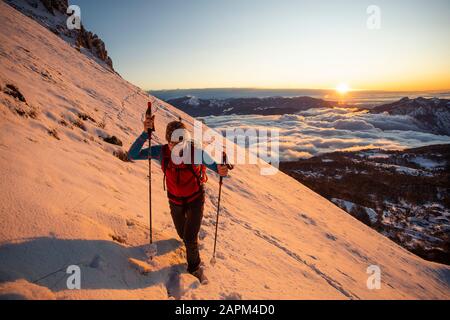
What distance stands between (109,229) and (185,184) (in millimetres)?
1691

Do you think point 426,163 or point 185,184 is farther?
point 426,163

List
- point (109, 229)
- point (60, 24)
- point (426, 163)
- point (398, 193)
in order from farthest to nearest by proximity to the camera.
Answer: point (426, 163), point (398, 193), point (60, 24), point (109, 229)

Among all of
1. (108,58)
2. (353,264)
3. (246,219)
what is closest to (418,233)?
(353,264)

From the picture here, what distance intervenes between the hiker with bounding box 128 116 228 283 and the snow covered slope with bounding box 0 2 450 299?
1.87 ft

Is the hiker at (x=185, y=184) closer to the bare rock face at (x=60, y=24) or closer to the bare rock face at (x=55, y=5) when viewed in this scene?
the bare rock face at (x=60, y=24)

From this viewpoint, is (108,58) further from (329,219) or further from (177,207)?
(177,207)

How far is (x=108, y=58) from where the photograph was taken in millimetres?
45656

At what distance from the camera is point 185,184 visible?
446 cm

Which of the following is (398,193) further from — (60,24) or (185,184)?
(185,184)

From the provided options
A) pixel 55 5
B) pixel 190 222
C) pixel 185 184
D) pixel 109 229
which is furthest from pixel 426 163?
pixel 109 229

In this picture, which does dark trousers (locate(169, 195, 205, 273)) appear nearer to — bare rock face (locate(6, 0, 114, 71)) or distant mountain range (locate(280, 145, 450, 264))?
bare rock face (locate(6, 0, 114, 71))

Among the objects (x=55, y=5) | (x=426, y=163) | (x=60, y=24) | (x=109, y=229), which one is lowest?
(x=426, y=163)

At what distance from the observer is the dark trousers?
15.0 feet

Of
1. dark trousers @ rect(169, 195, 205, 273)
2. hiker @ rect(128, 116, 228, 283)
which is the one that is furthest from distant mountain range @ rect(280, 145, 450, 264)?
hiker @ rect(128, 116, 228, 283)
